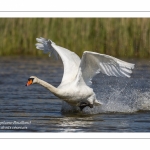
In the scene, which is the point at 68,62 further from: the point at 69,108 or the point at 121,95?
the point at 121,95

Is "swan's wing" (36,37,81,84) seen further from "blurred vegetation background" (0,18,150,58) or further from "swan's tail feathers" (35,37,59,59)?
"blurred vegetation background" (0,18,150,58)

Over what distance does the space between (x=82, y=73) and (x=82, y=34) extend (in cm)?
405

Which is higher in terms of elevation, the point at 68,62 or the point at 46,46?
the point at 46,46

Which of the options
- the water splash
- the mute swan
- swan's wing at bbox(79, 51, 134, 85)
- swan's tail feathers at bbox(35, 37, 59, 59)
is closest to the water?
the water splash

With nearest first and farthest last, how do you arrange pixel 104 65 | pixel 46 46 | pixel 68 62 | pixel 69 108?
pixel 104 65, pixel 69 108, pixel 68 62, pixel 46 46

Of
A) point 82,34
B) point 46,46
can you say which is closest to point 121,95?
point 46,46

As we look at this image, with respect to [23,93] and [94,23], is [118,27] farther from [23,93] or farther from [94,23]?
[23,93]

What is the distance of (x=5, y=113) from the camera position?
495 inches

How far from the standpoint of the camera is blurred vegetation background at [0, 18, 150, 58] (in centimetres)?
1555

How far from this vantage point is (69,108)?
1292 cm

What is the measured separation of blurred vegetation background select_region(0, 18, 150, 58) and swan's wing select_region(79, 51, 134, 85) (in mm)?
2362

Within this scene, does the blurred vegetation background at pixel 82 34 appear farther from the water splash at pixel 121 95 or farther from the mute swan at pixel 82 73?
the mute swan at pixel 82 73

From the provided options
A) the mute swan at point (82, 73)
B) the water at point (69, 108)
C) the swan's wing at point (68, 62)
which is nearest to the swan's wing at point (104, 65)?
the mute swan at point (82, 73)

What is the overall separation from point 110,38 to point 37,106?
3605mm
